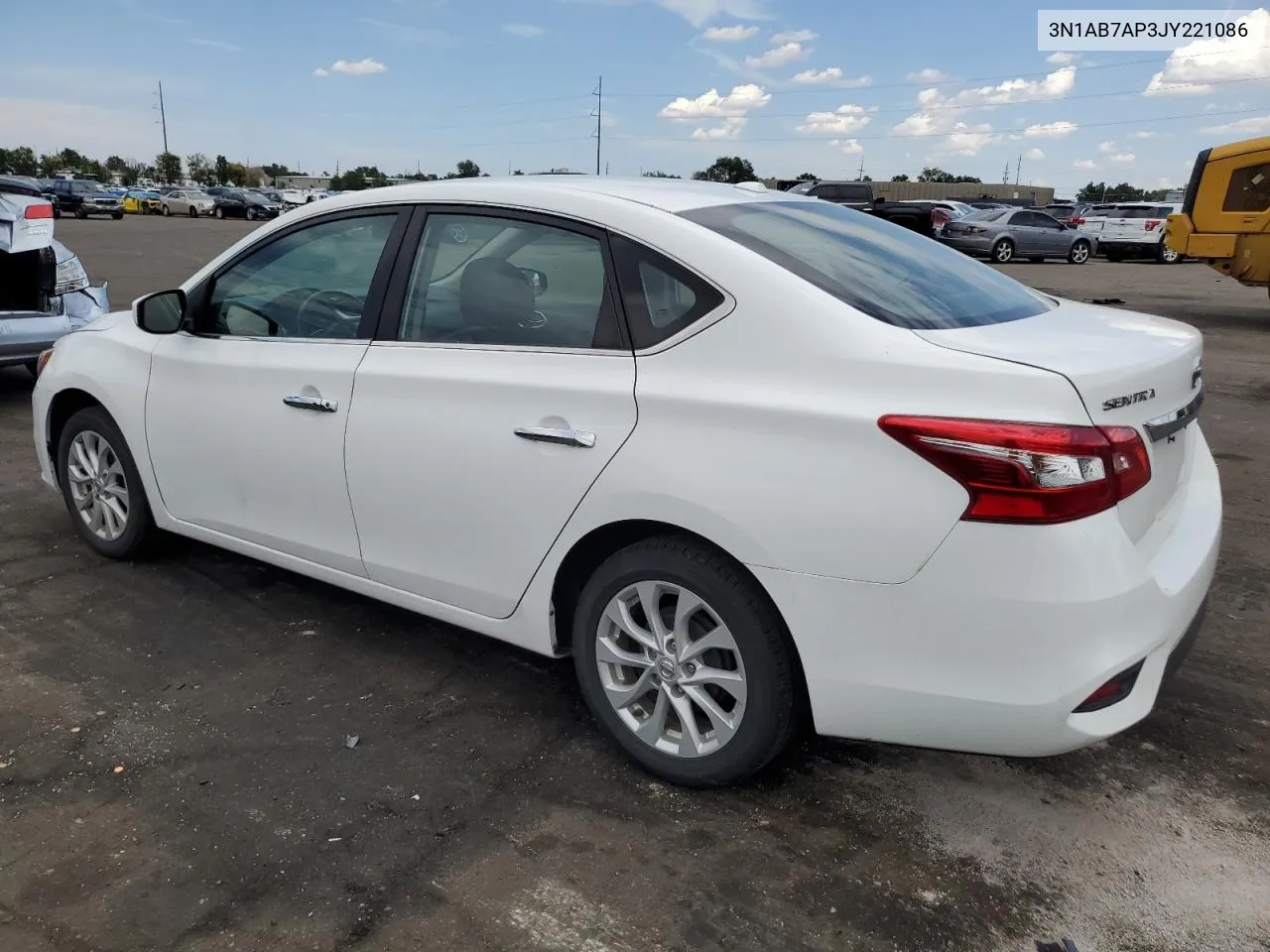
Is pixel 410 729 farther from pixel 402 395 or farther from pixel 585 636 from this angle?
pixel 402 395

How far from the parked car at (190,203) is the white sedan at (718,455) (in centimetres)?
5609

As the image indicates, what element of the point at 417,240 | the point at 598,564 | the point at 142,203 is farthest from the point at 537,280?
the point at 142,203

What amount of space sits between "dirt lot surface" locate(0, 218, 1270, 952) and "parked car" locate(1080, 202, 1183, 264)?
27775mm

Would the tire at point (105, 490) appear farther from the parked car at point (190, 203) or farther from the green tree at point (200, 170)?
the green tree at point (200, 170)

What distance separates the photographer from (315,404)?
3.33 m

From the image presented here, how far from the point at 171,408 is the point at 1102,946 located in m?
3.58

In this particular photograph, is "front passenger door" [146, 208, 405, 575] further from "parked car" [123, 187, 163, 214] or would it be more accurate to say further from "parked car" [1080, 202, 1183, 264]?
"parked car" [123, 187, 163, 214]

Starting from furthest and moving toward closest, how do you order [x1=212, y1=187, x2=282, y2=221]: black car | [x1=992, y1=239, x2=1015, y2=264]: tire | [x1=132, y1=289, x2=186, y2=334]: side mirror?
1. [x1=212, y1=187, x2=282, y2=221]: black car
2. [x1=992, y1=239, x2=1015, y2=264]: tire
3. [x1=132, y1=289, x2=186, y2=334]: side mirror

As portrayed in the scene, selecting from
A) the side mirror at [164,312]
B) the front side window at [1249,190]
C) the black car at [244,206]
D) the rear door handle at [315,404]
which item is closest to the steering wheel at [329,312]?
the rear door handle at [315,404]

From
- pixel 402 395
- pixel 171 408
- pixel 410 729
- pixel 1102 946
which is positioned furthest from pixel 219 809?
pixel 1102 946

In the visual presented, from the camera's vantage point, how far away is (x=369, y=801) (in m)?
2.75

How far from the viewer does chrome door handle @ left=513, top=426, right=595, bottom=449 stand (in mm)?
2689

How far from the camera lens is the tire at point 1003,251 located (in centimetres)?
2641

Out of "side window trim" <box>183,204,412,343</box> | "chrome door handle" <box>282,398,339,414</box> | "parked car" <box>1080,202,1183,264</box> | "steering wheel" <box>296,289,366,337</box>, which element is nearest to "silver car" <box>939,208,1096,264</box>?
"parked car" <box>1080,202,1183,264</box>
